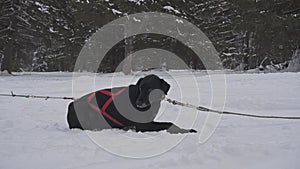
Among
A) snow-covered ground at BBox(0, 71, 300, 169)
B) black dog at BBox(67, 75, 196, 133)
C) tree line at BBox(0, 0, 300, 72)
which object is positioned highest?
tree line at BBox(0, 0, 300, 72)

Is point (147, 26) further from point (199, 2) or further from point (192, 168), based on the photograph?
point (192, 168)

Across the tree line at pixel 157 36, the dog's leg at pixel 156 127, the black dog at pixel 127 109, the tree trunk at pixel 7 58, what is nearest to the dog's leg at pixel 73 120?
the black dog at pixel 127 109

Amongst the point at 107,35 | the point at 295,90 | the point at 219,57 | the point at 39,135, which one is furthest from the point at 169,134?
the point at 219,57

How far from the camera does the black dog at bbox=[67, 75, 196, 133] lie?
4234 millimetres

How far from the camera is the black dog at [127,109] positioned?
13.9 ft

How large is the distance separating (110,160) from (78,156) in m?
0.33

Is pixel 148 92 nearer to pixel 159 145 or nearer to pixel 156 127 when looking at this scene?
pixel 156 127

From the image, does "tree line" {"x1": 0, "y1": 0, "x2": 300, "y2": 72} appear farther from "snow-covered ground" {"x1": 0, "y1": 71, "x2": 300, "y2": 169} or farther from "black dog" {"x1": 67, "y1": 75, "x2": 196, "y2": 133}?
"black dog" {"x1": 67, "y1": 75, "x2": 196, "y2": 133}

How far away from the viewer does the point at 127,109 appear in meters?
4.27

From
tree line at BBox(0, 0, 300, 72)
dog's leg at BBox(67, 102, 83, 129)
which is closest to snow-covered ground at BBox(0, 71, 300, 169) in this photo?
dog's leg at BBox(67, 102, 83, 129)

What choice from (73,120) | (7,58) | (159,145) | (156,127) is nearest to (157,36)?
(7,58)

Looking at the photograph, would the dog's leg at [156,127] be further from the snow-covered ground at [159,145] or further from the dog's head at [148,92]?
the dog's head at [148,92]

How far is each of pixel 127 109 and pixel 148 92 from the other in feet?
1.14

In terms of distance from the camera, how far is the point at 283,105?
6746 millimetres
